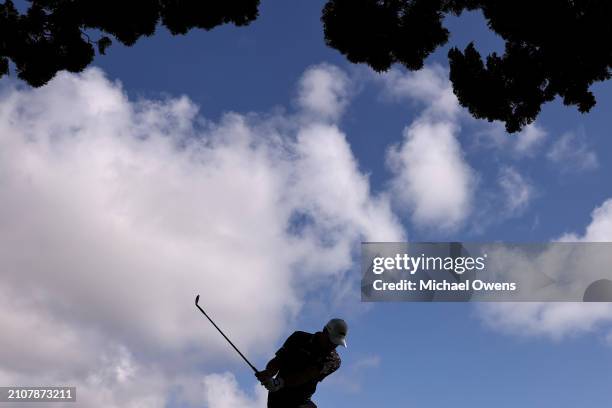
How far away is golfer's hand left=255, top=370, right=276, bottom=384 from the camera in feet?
21.0

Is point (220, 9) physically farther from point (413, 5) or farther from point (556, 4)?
point (556, 4)

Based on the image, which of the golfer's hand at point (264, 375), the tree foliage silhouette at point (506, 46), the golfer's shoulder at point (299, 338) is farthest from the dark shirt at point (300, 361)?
the tree foliage silhouette at point (506, 46)

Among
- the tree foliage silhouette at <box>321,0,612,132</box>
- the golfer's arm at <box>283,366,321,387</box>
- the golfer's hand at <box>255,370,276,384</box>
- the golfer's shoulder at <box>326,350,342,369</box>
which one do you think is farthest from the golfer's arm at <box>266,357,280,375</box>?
the tree foliage silhouette at <box>321,0,612,132</box>

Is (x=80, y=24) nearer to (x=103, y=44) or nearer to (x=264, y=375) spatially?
(x=103, y=44)

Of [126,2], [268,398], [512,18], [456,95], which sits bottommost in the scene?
[268,398]

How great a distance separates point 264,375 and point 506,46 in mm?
5133

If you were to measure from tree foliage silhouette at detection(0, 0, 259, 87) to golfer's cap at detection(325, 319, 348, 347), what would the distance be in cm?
434

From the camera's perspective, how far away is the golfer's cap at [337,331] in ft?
20.9

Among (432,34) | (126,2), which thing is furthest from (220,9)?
(432,34)

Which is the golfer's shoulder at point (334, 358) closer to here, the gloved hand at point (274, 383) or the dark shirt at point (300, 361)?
the dark shirt at point (300, 361)

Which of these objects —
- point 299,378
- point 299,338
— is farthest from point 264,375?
point 299,338

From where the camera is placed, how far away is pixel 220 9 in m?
8.41

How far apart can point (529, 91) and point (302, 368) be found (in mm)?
4666

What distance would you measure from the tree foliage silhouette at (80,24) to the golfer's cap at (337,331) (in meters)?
4.34
